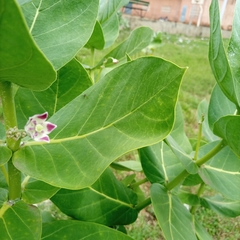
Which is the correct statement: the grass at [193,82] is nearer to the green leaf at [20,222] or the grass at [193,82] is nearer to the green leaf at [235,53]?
the green leaf at [235,53]

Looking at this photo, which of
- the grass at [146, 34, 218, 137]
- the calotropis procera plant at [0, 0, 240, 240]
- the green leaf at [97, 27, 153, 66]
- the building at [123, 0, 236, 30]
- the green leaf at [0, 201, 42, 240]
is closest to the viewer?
the calotropis procera plant at [0, 0, 240, 240]

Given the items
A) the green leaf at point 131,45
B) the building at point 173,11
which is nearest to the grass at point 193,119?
the green leaf at point 131,45

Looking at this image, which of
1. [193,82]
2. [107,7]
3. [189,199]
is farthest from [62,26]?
[193,82]

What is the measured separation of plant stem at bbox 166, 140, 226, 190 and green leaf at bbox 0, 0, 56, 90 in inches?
15.8

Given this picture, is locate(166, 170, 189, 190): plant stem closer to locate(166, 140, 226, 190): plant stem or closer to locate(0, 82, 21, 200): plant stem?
locate(166, 140, 226, 190): plant stem

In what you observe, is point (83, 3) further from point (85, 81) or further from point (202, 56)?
point (202, 56)

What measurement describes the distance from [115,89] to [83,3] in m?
0.14

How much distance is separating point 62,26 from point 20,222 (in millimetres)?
298

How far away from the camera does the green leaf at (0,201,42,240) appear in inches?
20.7

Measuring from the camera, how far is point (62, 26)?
1.63 feet

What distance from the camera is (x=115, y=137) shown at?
481 millimetres

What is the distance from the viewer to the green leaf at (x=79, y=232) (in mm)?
652

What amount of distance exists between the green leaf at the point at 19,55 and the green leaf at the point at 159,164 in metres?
0.43

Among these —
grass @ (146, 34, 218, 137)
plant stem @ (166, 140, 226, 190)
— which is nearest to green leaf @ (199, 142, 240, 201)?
plant stem @ (166, 140, 226, 190)
